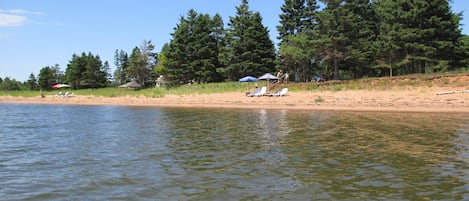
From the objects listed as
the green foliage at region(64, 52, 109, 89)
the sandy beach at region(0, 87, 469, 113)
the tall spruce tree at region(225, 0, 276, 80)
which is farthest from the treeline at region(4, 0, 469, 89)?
the green foliage at region(64, 52, 109, 89)

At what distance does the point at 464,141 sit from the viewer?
12805 mm

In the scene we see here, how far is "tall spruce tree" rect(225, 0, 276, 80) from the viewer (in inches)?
2055

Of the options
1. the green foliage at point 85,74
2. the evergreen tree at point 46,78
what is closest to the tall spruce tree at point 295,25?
the green foliage at point 85,74

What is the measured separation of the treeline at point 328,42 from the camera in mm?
38594

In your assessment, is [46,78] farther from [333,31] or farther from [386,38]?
[386,38]

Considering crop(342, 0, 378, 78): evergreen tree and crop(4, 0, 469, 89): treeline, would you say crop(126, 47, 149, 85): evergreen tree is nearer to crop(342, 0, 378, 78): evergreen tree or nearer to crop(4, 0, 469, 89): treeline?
crop(4, 0, 469, 89): treeline

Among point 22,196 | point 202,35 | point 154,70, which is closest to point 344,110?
point 22,196

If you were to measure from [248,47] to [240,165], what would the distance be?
44447 mm

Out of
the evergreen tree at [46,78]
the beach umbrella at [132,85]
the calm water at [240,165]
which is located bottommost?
the calm water at [240,165]

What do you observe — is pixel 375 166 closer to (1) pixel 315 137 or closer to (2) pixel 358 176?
(2) pixel 358 176

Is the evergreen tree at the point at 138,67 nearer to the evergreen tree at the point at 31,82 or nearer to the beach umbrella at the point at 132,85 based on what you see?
the beach umbrella at the point at 132,85

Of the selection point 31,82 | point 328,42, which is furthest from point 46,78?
point 328,42

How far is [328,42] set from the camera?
137ft

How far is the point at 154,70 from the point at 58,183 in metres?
75.9
